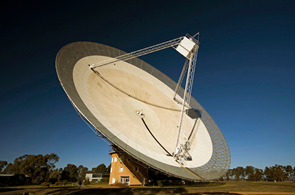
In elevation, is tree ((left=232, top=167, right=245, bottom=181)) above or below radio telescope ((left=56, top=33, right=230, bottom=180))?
below

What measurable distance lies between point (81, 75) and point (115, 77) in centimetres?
462

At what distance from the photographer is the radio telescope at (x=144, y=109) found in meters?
13.9

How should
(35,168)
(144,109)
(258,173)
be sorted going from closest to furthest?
(144,109)
(35,168)
(258,173)

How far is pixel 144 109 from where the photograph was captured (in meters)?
20.8

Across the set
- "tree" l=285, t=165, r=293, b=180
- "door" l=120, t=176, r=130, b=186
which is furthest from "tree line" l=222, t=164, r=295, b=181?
"door" l=120, t=176, r=130, b=186

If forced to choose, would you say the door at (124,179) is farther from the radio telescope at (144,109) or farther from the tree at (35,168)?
the tree at (35,168)

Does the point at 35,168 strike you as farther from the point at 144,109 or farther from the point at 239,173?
the point at 239,173

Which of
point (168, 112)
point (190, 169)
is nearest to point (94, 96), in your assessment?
point (168, 112)

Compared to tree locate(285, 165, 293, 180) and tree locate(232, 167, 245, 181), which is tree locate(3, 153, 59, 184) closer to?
tree locate(232, 167, 245, 181)

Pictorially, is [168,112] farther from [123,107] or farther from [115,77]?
[115,77]

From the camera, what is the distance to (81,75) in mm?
16172

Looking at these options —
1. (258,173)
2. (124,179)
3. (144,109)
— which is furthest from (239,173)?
(144,109)

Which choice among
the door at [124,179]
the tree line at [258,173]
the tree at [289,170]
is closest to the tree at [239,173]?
the tree line at [258,173]

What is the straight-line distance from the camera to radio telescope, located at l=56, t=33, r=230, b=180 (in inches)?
548
